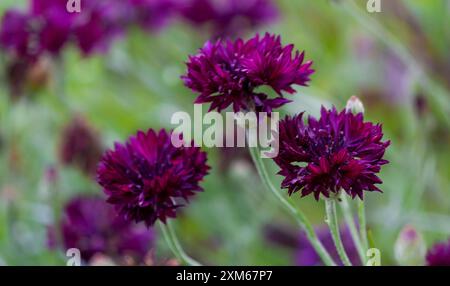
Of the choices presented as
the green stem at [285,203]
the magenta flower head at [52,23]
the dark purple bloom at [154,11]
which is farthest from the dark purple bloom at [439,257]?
the dark purple bloom at [154,11]

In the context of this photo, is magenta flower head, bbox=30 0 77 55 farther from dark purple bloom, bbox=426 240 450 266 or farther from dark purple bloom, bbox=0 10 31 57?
dark purple bloom, bbox=426 240 450 266

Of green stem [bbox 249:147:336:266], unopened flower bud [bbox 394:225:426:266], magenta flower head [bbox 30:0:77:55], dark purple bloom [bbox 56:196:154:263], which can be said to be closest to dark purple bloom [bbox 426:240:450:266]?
unopened flower bud [bbox 394:225:426:266]

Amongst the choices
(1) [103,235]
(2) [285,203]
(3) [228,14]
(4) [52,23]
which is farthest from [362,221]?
(3) [228,14]

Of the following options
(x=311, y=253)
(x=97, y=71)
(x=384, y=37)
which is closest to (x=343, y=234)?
(x=311, y=253)

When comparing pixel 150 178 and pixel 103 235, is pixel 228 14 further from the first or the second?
pixel 150 178
